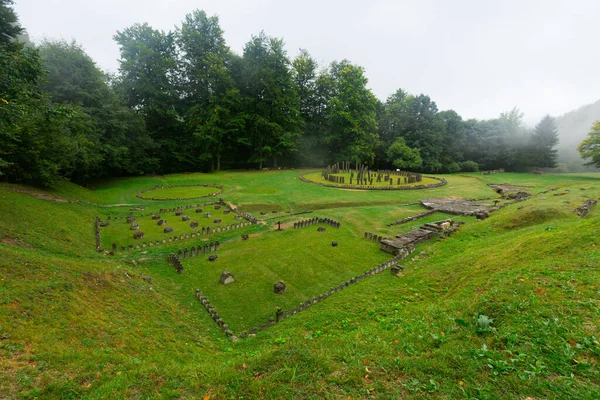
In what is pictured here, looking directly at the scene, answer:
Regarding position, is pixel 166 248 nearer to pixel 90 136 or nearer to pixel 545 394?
pixel 545 394

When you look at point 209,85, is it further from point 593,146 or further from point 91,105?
point 593,146

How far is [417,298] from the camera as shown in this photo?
8242 millimetres

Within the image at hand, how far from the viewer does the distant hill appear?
5594cm

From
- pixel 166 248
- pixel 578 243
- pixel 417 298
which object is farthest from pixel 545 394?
pixel 166 248

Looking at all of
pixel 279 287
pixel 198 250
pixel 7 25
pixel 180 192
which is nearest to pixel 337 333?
pixel 279 287

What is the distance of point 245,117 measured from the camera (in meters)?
42.3

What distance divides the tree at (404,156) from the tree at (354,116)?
13.0 ft

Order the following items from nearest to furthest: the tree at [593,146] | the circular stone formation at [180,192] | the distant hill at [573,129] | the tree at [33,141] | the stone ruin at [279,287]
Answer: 1. the stone ruin at [279,287]
2. the tree at [33,141]
3. the circular stone formation at [180,192]
4. the tree at [593,146]
5. the distant hill at [573,129]

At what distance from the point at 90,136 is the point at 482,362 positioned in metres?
33.3

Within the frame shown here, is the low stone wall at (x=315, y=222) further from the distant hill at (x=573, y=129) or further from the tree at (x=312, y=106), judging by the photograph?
the distant hill at (x=573, y=129)

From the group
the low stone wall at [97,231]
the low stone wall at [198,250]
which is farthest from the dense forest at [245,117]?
the low stone wall at [198,250]

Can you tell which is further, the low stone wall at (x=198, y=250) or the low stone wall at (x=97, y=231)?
the low stone wall at (x=97, y=231)

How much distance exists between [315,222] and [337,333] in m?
11.0

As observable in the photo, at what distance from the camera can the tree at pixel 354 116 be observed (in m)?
45.8
